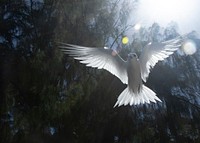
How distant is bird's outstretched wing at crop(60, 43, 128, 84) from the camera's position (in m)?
4.23

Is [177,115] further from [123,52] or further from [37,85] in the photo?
[37,85]

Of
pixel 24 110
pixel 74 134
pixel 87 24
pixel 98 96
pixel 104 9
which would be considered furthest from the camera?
pixel 104 9

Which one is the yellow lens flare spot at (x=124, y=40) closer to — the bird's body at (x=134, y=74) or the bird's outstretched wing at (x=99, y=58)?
the bird's outstretched wing at (x=99, y=58)

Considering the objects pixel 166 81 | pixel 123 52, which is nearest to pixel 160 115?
pixel 166 81

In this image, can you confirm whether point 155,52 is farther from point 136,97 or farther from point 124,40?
point 124,40

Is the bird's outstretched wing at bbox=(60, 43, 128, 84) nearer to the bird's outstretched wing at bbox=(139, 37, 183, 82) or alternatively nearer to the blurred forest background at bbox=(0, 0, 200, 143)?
the bird's outstretched wing at bbox=(139, 37, 183, 82)

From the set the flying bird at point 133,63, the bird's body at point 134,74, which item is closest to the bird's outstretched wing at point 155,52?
the flying bird at point 133,63

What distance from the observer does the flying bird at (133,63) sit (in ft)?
14.7

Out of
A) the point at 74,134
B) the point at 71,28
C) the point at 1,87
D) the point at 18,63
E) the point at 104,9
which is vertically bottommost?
the point at 74,134

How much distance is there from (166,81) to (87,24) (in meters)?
1.95

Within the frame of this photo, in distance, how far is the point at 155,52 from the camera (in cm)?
481

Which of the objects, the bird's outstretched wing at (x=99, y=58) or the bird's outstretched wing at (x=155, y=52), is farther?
the bird's outstretched wing at (x=155, y=52)

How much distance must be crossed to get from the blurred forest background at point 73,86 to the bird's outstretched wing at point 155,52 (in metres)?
1.55

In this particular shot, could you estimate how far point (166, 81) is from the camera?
24.3ft
